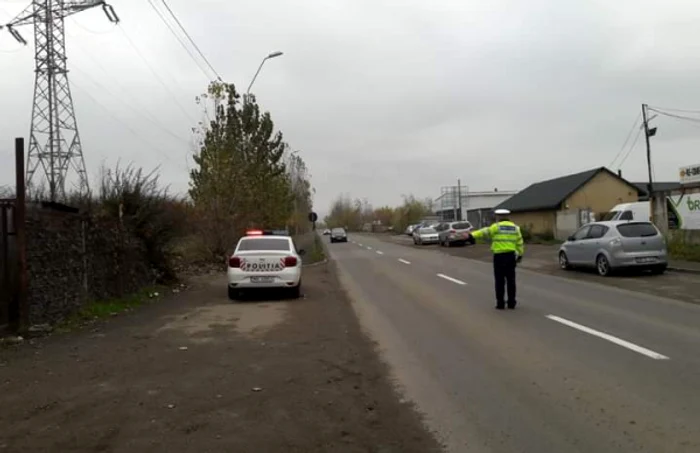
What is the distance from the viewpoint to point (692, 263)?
66.7ft

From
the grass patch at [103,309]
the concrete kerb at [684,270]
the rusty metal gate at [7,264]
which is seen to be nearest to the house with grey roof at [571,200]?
the concrete kerb at [684,270]

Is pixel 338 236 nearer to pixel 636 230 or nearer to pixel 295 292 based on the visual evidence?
pixel 636 230

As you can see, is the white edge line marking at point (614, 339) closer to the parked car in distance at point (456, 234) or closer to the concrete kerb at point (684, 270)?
the concrete kerb at point (684, 270)

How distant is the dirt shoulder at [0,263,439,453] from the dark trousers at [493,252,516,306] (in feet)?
9.80

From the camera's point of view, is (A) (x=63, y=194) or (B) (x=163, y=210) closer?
(A) (x=63, y=194)

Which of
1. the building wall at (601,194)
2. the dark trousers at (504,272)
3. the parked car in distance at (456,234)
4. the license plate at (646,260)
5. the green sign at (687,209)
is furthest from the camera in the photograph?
the building wall at (601,194)

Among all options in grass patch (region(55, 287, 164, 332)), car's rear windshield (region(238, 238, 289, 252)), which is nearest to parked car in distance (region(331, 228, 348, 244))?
grass patch (region(55, 287, 164, 332))

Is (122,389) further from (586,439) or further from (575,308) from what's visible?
(575,308)

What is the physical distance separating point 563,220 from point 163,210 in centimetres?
3255

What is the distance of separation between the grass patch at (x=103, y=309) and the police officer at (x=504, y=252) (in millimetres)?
7374

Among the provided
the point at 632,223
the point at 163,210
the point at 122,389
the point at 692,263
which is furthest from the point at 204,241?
the point at 122,389

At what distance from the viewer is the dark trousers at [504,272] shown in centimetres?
1186

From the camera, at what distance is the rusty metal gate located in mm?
9609

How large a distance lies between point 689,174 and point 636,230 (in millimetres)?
11495
